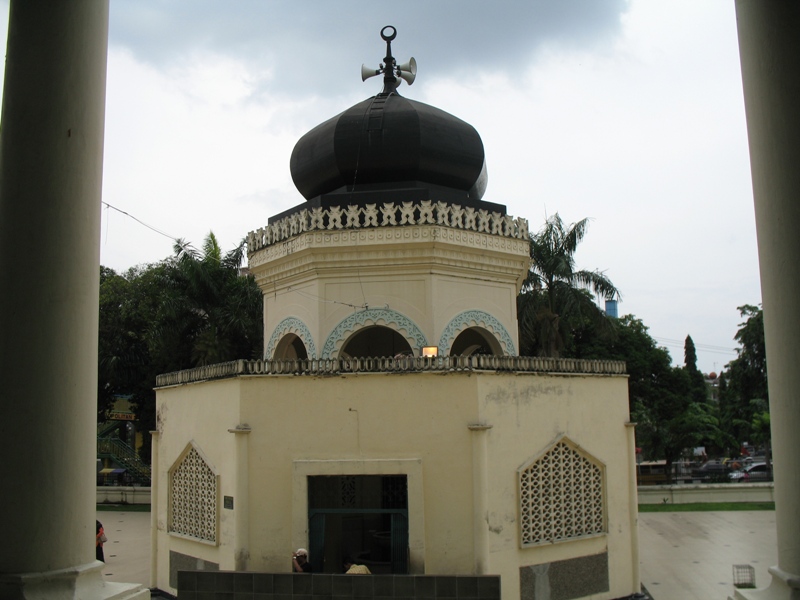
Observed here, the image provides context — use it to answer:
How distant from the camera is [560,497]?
13172 mm

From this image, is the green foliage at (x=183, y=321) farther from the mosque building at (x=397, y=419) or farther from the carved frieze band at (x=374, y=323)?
the carved frieze band at (x=374, y=323)

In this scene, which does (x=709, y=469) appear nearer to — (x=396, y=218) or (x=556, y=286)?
(x=556, y=286)

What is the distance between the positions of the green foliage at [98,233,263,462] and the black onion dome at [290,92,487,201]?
14.1m

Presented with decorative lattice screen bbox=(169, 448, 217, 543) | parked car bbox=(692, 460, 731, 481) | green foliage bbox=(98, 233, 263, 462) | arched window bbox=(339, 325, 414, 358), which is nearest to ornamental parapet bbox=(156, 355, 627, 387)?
decorative lattice screen bbox=(169, 448, 217, 543)

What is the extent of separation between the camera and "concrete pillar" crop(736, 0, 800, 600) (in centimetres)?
432

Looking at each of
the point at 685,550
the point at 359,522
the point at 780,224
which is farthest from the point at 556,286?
the point at 780,224

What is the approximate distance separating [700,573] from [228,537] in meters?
9.92

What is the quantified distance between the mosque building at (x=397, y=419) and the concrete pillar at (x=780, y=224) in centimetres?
691

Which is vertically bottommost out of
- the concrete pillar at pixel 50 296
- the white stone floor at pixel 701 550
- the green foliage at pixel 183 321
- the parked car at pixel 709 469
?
the parked car at pixel 709 469

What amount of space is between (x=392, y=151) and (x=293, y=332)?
13.2 ft

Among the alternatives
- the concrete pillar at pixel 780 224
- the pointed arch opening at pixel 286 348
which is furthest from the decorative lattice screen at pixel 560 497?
the concrete pillar at pixel 780 224

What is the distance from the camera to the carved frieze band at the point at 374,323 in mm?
14688

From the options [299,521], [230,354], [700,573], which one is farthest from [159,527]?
[230,354]

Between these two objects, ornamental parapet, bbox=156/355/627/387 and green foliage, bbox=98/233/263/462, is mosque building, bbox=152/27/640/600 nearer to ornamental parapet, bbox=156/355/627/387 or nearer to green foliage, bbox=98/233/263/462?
ornamental parapet, bbox=156/355/627/387
